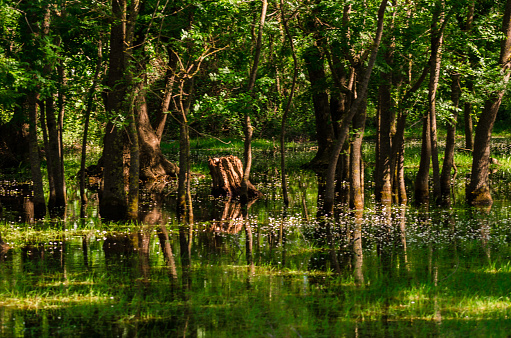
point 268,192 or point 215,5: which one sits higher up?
point 215,5

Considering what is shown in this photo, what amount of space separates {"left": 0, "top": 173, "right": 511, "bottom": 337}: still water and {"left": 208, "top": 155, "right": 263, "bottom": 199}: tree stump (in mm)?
6878

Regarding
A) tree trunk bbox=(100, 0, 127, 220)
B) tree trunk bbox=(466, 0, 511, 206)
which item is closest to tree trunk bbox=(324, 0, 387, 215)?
tree trunk bbox=(466, 0, 511, 206)

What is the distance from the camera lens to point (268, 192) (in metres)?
28.0

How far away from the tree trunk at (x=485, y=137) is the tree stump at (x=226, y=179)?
30.2 ft

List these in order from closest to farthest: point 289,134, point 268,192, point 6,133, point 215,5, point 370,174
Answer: point 215,5, point 268,192, point 370,174, point 6,133, point 289,134

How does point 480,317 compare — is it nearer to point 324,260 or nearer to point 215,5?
point 324,260

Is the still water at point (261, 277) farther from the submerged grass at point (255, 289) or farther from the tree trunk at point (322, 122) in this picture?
the tree trunk at point (322, 122)

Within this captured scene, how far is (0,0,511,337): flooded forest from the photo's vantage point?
29.9ft

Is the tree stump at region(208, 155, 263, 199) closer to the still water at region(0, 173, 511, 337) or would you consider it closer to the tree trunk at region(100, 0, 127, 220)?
the still water at region(0, 173, 511, 337)

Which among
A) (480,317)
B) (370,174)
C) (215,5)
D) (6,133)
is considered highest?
(215,5)

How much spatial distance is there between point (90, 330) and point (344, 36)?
1382 cm

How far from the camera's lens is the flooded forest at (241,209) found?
9109mm

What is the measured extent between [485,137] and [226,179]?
441 inches

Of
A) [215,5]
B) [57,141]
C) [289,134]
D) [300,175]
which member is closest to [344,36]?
[215,5]
